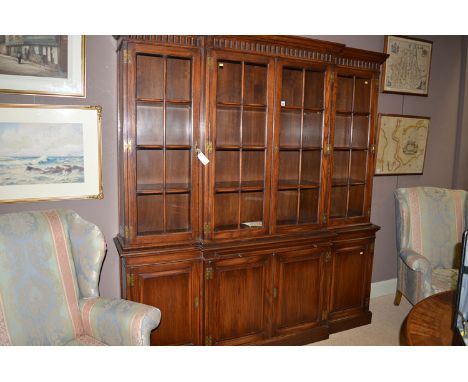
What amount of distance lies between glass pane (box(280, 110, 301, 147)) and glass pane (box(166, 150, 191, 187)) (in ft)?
2.37

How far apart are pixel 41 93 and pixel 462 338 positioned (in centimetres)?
235

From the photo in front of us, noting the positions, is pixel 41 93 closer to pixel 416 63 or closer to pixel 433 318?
pixel 433 318

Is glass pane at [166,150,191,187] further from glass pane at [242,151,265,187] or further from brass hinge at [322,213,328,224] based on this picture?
brass hinge at [322,213,328,224]

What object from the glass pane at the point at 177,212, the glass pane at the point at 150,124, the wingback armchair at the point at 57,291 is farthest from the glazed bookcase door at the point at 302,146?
Result: the wingback armchair at the point at 57,291

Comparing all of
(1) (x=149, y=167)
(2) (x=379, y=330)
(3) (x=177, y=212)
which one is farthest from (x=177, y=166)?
(2) (x=379, y=330)

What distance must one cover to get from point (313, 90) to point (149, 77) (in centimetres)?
114

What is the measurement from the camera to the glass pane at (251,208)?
2.56 metres

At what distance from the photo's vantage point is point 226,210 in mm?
2572

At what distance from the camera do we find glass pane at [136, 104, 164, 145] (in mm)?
2379

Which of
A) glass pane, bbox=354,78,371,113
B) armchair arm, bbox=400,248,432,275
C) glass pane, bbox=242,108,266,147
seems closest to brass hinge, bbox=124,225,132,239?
glass pane, bbox=242,108,266,147

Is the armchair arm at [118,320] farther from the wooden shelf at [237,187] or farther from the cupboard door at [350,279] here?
the cupboard door at [350,279]

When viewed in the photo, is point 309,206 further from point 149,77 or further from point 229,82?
point 149,77

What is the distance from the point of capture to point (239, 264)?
95.9 inches
